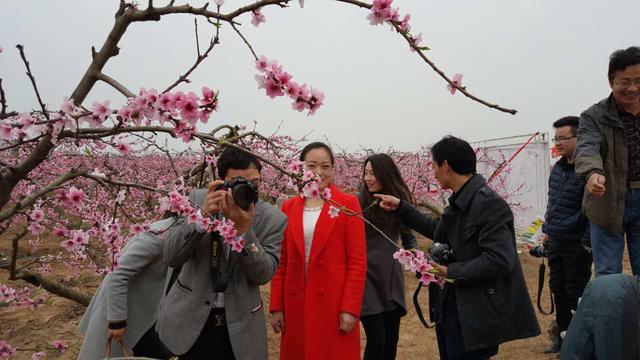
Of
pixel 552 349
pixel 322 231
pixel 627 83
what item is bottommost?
pixel 552 349

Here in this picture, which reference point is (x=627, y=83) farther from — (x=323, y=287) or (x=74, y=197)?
(x=74, y=197)

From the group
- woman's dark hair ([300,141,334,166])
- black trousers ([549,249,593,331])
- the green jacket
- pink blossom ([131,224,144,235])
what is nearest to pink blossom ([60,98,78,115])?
pink blossom ([131,224,144,235])

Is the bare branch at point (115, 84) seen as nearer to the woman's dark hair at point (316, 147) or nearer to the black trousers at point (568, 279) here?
the woman's dark hair at point (316, 147)

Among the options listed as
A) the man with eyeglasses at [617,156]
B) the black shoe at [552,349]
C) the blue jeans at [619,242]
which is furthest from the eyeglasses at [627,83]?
the black shoe at [552,349]

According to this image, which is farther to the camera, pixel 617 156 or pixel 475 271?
pixel 617 156

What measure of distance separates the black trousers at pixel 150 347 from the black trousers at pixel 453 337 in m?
1.43

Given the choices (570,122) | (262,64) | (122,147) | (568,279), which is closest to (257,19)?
(262,64)

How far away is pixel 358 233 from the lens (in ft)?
7.43

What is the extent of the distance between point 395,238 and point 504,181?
8302 millimetres

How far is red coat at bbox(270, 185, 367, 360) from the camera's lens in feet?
7.07

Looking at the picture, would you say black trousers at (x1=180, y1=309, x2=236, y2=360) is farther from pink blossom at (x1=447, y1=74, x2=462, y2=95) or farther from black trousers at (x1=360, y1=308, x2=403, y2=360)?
pink blossom at (x1=447, y1=74, x2=462, y2=95)

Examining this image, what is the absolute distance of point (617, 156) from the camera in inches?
81.3

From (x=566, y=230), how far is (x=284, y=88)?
2574 millimetres

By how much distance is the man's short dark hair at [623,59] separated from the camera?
197cm
